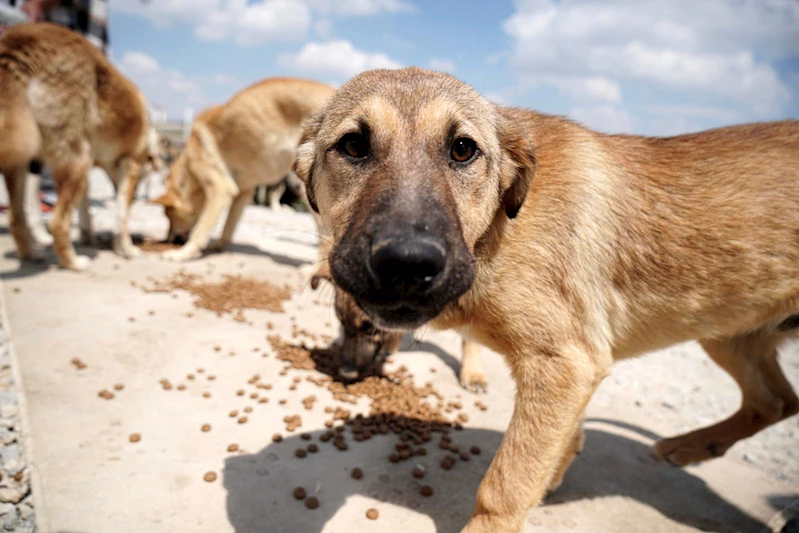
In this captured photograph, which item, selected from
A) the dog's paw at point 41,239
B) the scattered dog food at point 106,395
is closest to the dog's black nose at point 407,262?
the scattered dog food at point 106,395

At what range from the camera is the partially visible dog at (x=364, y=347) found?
156 inches

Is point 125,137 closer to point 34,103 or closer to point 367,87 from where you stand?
point 34,103

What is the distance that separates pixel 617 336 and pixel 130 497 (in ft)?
9.94

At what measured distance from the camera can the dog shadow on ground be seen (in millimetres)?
2648

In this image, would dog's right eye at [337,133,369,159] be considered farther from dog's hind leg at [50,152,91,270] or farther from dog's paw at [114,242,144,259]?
dog's paw at [114,242,144,259]

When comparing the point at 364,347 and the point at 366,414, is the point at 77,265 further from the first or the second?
the point at 366,414

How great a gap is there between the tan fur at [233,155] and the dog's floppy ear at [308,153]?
5099 mm

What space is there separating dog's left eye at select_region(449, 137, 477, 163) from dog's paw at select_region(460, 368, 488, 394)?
268 cm

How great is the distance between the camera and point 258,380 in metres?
4.11

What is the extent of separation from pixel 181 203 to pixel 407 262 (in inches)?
331

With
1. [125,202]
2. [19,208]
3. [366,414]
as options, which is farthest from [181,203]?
[366,414]

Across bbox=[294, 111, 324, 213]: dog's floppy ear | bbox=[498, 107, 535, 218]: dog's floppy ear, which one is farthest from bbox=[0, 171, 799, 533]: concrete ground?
bbox=[498, 107, 535, 218]: dog's floppy ear

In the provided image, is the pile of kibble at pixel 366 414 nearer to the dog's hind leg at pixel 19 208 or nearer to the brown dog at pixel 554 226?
the brown dog at pixel 554 226

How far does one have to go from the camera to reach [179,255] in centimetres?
788
